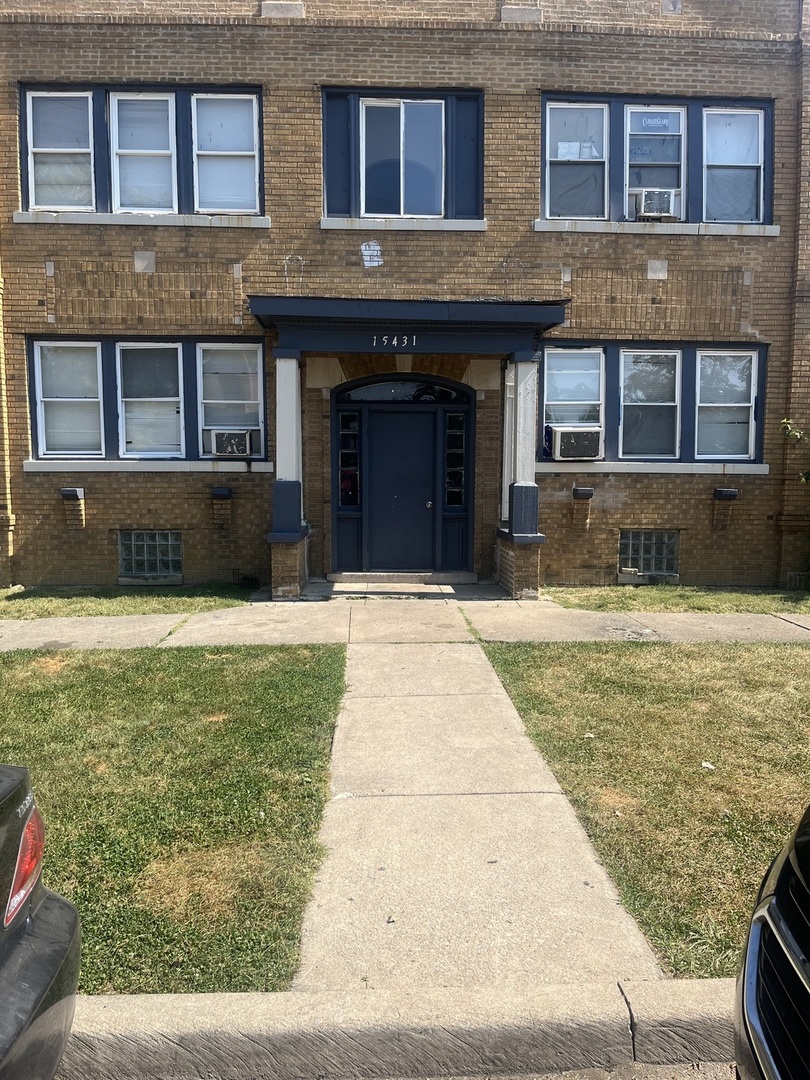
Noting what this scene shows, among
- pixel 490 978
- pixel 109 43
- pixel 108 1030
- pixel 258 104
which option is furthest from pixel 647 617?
pixel 109 43

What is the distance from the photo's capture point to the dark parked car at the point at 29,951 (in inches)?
76.0

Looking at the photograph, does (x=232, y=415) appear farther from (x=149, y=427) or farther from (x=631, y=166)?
(x=631, y=166)

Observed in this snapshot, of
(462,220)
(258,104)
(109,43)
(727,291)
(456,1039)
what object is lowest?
(456,1039)

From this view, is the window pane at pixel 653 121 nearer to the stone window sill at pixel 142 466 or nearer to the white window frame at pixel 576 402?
the white window frame at pixel 576 402

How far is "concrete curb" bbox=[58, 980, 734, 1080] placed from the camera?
2.51 m

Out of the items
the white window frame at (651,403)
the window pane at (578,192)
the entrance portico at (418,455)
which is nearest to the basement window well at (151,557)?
the entrance portico at (418,455)

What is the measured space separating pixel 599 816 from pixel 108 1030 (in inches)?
95.1

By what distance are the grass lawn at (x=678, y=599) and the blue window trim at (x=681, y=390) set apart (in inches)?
72.0

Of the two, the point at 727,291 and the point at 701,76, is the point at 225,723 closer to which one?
the point at 727,291

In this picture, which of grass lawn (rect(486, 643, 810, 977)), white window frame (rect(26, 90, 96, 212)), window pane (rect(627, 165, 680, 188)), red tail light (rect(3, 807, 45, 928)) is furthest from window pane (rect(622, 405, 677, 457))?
red tail light (rect(3, 807, 45, 928))

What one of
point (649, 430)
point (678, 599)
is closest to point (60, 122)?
point (649, 430)

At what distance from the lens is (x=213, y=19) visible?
1009 cm

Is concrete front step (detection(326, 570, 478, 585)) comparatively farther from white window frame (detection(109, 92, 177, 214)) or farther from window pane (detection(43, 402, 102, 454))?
white window frame (detection(109, 92, 177, 214))

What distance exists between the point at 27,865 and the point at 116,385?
9259mm
